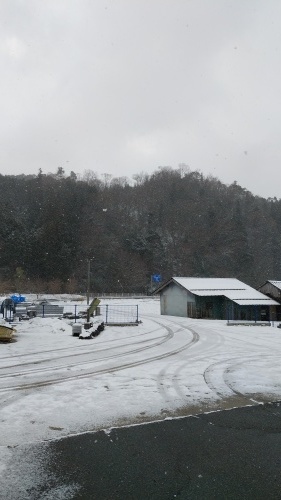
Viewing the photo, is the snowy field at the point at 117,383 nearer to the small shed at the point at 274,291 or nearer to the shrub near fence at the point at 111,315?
the shrub near fence at the point at 111,315

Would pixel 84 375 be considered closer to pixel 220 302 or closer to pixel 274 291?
pixel 220 302

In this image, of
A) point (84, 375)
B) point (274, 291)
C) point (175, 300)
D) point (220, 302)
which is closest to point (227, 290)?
point (220, 302)

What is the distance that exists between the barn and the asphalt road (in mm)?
32996

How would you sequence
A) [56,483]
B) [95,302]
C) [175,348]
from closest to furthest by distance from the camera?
1. [56,483]
2. [175,348]
3. [95,302]

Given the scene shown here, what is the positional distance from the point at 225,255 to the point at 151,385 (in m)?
97.2

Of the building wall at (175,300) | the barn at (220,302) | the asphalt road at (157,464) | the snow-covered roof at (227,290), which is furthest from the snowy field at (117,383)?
the building wall at (175,300)

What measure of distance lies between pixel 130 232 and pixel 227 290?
5744 centimetres

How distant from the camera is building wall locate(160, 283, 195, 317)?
41.0 m

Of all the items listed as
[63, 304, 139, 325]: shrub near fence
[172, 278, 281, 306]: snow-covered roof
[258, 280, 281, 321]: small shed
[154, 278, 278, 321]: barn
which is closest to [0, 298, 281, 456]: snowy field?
[63, 304, 139, 325]: shrub near fence

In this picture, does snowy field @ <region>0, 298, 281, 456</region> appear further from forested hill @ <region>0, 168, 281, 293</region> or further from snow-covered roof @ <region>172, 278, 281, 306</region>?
forested hill @ <region>0, 168, 281, 293</region>

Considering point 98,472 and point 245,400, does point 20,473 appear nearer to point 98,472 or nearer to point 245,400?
point 98,472

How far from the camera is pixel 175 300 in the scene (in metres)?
42.9

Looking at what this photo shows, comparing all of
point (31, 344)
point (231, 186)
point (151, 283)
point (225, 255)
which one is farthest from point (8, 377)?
point (231, 186)

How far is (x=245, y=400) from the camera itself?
722cm
